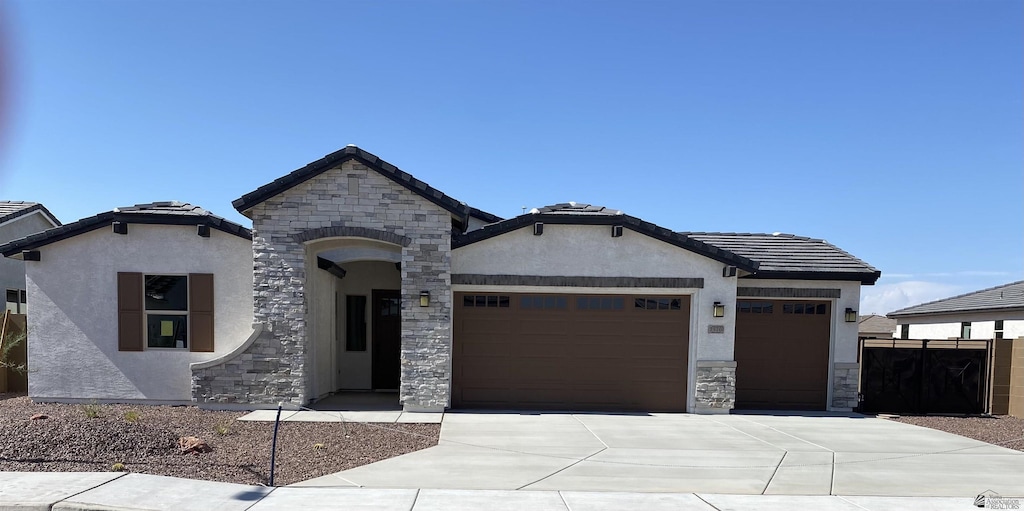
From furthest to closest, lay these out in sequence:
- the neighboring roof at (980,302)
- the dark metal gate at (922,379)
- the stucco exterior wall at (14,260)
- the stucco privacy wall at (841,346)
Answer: the neighboring roof at (980,302)
the stucco exterior wall at (14,260)
the dark metal gate at (922,379)
the stucco privacy wall at (841,346)

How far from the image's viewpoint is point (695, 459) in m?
7.68

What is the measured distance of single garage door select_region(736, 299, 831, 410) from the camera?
463 inches

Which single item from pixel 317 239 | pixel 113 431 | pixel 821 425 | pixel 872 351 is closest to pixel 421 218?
pixel 317 239

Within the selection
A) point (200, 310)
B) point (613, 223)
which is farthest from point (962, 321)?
point (200, 310)

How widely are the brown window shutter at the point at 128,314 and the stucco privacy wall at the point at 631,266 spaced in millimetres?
6303

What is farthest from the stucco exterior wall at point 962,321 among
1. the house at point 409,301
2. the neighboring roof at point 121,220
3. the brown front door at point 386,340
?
the neighboring roof at point 121,220

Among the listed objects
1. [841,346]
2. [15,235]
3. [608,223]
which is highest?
[608,223]

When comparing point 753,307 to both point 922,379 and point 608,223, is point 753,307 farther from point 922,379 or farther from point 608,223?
point 922,379

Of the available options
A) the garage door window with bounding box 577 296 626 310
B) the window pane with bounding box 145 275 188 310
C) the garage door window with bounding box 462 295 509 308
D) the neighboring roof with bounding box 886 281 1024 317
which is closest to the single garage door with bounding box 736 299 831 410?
the garage door window with bounding box 577 296 626 310

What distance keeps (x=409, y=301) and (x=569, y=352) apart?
132 inches

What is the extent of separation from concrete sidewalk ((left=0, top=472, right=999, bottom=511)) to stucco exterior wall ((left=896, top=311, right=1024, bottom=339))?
14.5m

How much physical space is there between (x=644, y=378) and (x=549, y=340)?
210 cm

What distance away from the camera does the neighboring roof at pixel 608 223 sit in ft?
35.2

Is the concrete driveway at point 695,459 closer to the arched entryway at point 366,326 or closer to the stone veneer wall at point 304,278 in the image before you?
the stone veneer wall at point 304,278
